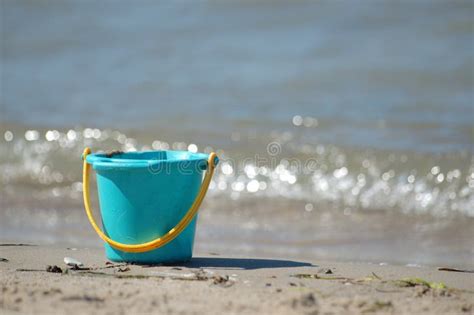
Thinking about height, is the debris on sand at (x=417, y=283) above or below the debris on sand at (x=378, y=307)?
above

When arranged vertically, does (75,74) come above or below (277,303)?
above

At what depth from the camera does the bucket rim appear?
12.4ft

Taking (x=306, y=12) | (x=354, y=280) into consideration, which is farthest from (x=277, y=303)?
(x=306, y=12)

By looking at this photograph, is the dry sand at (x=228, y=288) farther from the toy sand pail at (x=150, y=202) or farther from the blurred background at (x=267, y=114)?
the blurred background at (x=267, y=114)

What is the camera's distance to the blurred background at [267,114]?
19.1 feet

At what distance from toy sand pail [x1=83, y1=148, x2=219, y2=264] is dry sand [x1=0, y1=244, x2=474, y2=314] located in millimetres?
105

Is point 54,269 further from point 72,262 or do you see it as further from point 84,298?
point 84,298

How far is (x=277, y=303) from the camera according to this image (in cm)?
310

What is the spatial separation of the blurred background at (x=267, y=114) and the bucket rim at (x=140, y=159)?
43.2 inches

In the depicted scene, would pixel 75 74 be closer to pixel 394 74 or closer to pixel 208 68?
pixel 208 68

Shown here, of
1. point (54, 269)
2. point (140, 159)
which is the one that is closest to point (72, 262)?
point (54, 269)

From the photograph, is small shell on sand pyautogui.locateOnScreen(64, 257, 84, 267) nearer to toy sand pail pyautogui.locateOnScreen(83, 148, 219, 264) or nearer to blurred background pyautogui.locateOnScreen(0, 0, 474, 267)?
toy sand pail pyautogui.locateOnScreen(83, 148, 219, 264)

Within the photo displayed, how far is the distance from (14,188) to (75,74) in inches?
118

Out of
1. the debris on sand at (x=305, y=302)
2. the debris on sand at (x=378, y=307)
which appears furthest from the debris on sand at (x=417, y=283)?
the debris on sand at (x=305, y=302)
